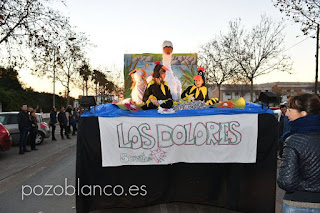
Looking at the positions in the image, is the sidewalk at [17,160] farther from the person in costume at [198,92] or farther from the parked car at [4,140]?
the person in costume at [198,92]

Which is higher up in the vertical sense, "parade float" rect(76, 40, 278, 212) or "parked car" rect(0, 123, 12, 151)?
"parade float" rect(76, 40, 278, 212)

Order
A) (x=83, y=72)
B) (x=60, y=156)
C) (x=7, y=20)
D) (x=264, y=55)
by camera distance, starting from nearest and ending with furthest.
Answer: (x=60, y=156)
(x=7, y=20)
(x=264, y=55)
(x=83, y=72)

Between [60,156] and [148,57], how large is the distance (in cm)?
490

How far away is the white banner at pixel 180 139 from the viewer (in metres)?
4.06

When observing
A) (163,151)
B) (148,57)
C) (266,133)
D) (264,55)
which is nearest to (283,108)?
(148,57)

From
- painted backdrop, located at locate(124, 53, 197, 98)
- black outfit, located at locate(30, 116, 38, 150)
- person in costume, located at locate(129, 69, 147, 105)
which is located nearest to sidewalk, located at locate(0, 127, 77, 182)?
black outfit, located at locate(30, 116, 38, 150)

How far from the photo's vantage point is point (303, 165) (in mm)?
2361

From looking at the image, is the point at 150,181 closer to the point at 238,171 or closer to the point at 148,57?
the point at 238,171

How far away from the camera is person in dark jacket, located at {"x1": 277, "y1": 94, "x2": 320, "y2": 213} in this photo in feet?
7.67

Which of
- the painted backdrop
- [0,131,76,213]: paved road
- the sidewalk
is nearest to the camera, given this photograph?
[0,131,76,213]: paved road

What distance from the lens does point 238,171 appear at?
13.3 ft

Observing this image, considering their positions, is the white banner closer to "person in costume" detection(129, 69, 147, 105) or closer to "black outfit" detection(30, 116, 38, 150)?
"person in costume" detection(129, 69, 147, 105)

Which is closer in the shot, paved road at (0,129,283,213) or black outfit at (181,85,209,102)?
paved road at (0,129,283,213)

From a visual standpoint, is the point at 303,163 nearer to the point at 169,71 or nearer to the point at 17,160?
the point at 169,71
